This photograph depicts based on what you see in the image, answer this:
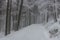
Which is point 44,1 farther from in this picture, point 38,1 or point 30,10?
point 30,10

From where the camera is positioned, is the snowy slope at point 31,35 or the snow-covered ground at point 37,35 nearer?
the snow-covered ground at point 37,35

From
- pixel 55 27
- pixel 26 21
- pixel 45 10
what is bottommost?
pixel 26 21

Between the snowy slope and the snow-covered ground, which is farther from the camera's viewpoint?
the snowy slope

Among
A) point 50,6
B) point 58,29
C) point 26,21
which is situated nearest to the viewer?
point 58,29

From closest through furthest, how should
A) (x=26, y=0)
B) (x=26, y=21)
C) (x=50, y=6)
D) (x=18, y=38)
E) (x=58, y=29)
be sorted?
(x=58, y=29), (x=18, y=38), (x=26, y=0), (x=50, y=6), (x=26, y=21)

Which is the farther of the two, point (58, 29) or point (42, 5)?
point (42, 5)

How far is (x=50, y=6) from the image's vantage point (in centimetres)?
3834

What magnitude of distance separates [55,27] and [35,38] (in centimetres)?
204

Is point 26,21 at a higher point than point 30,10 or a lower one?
lower

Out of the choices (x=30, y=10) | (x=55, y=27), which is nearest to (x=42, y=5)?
(x=30, y=10)

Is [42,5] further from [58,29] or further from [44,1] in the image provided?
[58,29]

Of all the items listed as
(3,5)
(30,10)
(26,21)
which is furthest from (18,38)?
(26,21)

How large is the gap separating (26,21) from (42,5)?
10.8 m

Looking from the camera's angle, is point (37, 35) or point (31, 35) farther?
point (31, 35)
